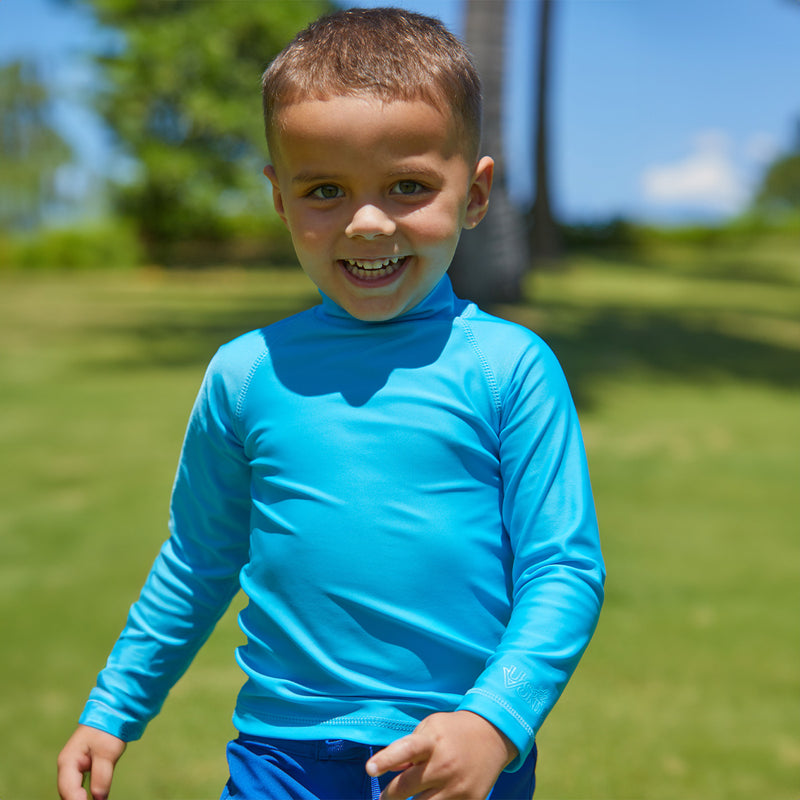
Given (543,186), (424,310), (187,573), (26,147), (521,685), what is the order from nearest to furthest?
(521,685) → (424,310) → (187,573) → (543,186) → (26,147)

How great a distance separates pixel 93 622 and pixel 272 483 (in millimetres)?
3228

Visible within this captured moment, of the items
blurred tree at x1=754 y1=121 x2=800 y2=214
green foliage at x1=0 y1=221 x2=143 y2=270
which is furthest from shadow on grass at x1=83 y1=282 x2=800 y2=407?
blurred tree at x1=754 y1=121 x2=800 y2=214

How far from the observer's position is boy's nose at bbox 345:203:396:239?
56.5 inches

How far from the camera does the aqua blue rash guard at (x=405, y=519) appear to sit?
1.45 m

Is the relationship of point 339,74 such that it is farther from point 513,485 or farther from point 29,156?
point 29,156

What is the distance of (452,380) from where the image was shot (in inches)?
58.7

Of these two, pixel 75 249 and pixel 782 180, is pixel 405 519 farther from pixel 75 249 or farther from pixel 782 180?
pixel 782 180

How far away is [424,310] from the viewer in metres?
1.57

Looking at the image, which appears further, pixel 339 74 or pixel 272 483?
pixel 272 483

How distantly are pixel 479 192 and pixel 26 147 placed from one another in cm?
4168

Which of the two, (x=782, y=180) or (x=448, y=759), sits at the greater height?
(x=448, y=759)

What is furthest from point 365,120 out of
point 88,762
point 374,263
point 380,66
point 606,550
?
point 606,550

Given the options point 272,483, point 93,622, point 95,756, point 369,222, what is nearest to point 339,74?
point 369,222

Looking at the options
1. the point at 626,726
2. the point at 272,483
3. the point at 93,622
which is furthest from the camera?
the point at 93,622
